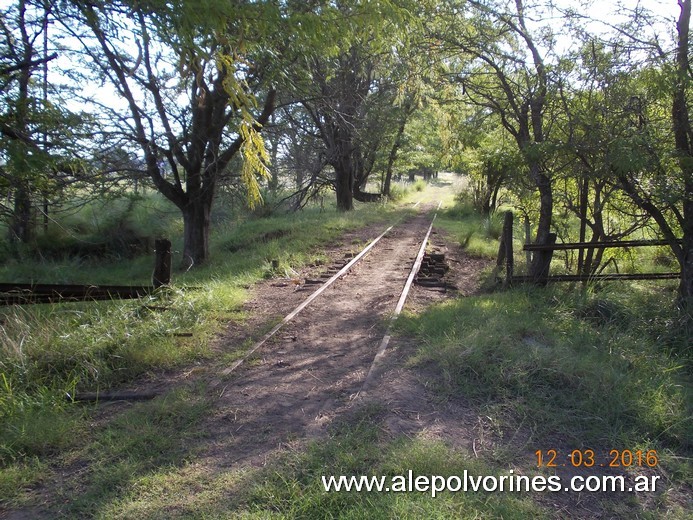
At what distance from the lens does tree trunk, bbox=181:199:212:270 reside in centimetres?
1302

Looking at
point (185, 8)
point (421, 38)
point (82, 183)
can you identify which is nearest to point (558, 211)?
point (421, 38)

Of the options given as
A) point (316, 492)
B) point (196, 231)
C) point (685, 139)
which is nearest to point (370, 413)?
point (316, 492)

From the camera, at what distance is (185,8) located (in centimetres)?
395

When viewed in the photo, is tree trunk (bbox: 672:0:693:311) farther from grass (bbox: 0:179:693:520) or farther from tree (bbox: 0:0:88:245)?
tree (bbox: 0:0:88:245)

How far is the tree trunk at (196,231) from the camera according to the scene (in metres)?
13.0

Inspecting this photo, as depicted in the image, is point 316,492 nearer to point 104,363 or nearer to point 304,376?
point 304,376

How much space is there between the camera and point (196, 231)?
43.1ft

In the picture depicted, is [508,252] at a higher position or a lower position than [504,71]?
lower

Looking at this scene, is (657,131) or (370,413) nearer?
(370,413)

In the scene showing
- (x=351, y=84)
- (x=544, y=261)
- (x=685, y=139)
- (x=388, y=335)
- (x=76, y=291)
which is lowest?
(x=388, y=335)

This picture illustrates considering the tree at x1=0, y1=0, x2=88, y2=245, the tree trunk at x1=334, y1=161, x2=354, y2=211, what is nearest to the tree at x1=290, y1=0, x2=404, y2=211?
the tree trunk at x1=334, y1=161, x2=354, y2=211

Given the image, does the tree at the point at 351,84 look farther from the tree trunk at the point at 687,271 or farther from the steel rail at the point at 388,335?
the tree trunk at the point at 687,271
